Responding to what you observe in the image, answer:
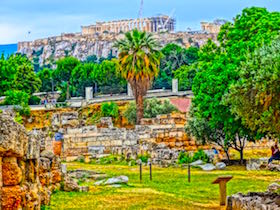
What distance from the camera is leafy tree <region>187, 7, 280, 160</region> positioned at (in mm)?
35844

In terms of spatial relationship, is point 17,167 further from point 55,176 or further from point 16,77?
point 16,77

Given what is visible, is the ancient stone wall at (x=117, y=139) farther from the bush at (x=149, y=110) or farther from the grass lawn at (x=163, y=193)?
the grass lawn at (x=163, y=193)

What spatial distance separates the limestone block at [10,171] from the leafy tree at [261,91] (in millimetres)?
8234

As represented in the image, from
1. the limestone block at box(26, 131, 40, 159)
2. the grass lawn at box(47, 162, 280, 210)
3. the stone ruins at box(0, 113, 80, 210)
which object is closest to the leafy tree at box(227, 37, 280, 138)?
the grass lawn at box(47, 162, 280, 210)

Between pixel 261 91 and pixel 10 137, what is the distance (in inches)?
382

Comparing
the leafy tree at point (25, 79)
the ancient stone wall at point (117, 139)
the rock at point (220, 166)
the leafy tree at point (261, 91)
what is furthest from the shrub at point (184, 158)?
the leafy tree at point (25, 79)

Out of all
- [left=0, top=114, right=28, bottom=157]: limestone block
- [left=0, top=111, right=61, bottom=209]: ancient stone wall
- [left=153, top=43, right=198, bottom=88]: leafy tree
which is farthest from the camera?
[left=153, top=43, right=198, bottom=88]: leafy tree

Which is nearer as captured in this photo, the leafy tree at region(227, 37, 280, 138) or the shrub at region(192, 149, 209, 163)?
the leafy tree at region(227, 37, 280, 138)

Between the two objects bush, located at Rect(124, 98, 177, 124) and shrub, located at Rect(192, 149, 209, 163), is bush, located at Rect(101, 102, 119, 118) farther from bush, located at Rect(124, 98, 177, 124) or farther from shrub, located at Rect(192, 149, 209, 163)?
shrub, located at Rect(192, 149, 209, 163)

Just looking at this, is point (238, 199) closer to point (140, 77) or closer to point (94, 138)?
point (94, 138)

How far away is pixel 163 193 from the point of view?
23.4 meters

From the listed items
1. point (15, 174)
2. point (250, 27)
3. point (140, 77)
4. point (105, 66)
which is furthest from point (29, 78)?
point (15, 174)

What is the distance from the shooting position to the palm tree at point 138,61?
→ 61281 millimetres

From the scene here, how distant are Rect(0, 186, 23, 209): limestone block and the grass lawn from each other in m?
4.51
